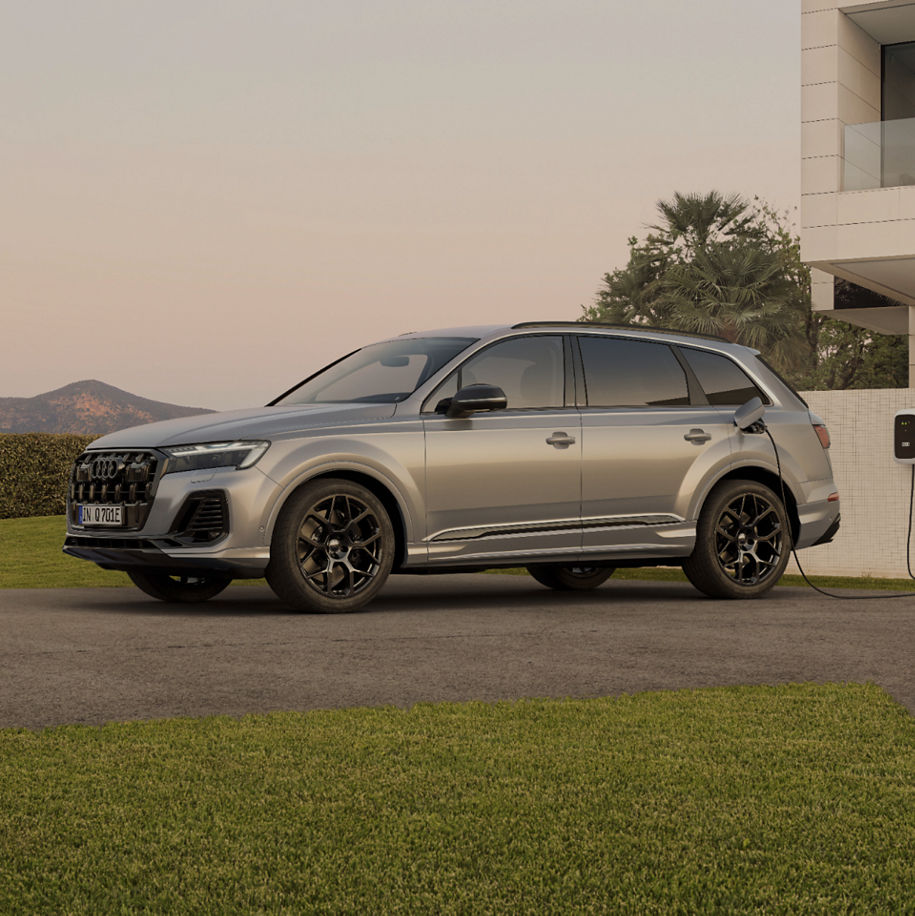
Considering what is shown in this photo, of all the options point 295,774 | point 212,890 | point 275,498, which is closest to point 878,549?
point 275,498

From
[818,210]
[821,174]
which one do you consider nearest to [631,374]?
[818,210]

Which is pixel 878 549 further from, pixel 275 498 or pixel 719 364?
pixel 275 498

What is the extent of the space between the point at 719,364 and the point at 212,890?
7.98 m

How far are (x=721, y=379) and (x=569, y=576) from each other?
2203 millimetres

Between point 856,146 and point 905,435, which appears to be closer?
point 905,435

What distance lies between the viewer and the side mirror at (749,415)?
10352mm

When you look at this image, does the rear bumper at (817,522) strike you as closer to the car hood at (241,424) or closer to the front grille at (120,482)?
the car hood at (241,424)

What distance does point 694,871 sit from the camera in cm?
343

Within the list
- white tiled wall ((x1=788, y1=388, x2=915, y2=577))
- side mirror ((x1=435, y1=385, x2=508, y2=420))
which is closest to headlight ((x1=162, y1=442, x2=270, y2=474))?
side mirror ((x1=435, y1=385, x2=508, y2=420))

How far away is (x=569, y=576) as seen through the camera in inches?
458

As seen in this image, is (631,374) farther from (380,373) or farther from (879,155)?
(879,155)

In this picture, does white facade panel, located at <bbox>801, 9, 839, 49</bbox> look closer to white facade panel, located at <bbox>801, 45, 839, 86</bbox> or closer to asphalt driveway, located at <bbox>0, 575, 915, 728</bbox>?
white facade panel, located at <bbox>801, 45, 839, 86</bbox>

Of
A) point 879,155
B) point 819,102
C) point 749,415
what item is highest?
point 819,102

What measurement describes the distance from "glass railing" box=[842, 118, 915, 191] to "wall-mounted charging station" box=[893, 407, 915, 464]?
614 cm
